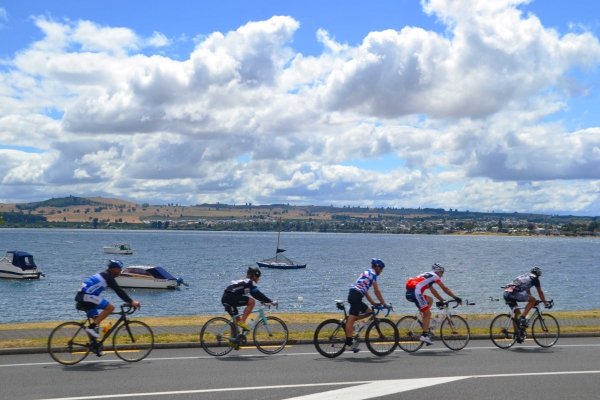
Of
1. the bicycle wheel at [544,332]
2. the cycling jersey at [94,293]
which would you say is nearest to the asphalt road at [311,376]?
the bicycle wheel at [544,332]

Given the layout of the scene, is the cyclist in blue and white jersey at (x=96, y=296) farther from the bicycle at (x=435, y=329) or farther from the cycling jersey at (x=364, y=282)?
the bicycle at (x=435, y=329)

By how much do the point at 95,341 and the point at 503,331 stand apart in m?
8.83

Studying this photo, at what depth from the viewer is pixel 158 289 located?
62.7 m

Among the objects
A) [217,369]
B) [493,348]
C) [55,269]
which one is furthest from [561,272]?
[217,369]

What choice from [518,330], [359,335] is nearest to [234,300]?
[359,335]

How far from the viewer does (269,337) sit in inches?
534

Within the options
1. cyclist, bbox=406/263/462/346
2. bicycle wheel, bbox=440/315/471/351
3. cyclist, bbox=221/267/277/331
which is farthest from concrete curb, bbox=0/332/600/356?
cyclist, bbox=221/267/277/331

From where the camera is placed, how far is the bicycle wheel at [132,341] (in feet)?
41.0

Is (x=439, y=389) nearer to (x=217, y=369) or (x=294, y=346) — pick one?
(x=217, y=369)

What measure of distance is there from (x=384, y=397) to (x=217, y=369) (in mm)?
3455

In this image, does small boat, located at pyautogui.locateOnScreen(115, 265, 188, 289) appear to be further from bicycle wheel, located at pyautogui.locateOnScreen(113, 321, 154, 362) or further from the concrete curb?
bicycle wheel, located at pyautogui.locateOnScreen(113, 321, 154, 362)

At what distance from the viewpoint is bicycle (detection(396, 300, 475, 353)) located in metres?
14.0

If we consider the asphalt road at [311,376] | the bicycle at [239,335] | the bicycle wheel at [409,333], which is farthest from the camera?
the bicycle wheel at [409,333]

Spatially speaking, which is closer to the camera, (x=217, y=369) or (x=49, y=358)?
(x=217, y=369)
